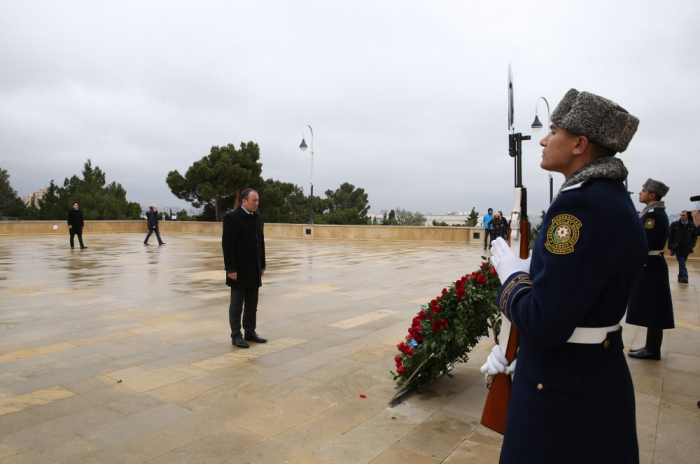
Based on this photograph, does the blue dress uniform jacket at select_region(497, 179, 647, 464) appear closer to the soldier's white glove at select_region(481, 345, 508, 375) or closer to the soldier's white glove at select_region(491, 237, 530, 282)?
the soldier's white glove at select_region(491, 237, 530, 282)

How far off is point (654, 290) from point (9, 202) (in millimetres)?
58415

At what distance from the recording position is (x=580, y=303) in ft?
4.93

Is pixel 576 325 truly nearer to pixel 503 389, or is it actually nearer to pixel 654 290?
pixel 503 389

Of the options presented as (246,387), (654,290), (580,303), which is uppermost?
(580,303)

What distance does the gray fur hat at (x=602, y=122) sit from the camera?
1622 mm

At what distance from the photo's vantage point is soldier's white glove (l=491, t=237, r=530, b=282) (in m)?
1.79

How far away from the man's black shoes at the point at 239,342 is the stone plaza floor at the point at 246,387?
11 centimetres

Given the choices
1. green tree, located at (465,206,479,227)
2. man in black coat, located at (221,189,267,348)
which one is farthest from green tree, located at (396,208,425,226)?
man in black coat, located at (221,189,267,348)

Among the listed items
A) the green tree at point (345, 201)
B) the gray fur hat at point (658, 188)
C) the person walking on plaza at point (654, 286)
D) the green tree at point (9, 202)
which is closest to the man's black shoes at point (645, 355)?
the person walking on plaza at point (654, 286)

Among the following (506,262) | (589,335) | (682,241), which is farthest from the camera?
(682,241)

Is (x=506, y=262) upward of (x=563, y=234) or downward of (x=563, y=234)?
downward

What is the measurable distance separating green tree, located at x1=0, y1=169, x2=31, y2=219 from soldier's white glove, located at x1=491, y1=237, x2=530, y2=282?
52091 mm

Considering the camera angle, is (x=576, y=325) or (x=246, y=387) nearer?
(x=576, y=325)

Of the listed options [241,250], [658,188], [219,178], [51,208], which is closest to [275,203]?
[219,178]
